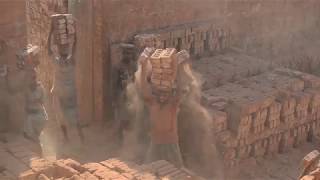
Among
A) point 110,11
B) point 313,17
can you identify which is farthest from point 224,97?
point 313,17

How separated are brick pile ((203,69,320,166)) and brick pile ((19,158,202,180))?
2767 millimetres

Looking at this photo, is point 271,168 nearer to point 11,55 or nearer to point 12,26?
point 11,55

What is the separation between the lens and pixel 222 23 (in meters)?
14.2

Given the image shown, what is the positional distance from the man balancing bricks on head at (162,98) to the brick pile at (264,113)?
1159mm

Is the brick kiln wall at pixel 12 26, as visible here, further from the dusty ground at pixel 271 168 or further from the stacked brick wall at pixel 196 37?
the dusty ground at pixel 271 168

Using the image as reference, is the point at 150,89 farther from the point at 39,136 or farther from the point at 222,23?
the point at 222,23

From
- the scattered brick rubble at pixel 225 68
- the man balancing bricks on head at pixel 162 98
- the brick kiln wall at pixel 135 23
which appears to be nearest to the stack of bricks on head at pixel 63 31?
the brick kiln wall at pixel 135 23

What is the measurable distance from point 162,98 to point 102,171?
6.62 feet

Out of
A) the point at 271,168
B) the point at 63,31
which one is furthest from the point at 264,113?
the point at 63,31

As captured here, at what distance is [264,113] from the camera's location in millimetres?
10891

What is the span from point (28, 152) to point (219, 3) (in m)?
7.51

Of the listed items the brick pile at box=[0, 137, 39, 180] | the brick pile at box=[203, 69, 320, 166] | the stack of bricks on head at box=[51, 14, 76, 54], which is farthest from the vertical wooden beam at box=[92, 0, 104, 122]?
the brick pile at box=[0, 137, 39, 180]

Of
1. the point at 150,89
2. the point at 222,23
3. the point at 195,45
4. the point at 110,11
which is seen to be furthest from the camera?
the point at 222,23

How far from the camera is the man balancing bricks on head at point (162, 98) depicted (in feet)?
29.4
